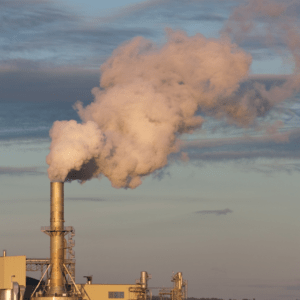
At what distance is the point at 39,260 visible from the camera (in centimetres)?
7231

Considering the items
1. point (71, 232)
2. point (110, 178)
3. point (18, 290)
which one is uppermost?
point (110, 178)

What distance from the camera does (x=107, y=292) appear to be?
7394cm

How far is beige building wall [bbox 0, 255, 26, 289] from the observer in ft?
228

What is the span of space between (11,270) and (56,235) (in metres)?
5.27

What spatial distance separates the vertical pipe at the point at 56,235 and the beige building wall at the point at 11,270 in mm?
2668

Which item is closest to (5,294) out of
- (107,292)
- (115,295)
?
(107,292)

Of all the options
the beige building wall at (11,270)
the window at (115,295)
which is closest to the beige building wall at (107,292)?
the window at (115,295)

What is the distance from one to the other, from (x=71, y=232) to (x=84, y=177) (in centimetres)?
535

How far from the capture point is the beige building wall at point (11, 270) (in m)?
69.6

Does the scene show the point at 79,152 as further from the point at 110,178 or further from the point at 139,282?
the point at 139,282

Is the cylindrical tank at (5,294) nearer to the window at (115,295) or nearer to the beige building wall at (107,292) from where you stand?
the beige building wall at (107,292)

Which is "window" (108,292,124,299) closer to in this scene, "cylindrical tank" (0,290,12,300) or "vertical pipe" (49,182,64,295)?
"vertical pipe" (49,182,64,295)

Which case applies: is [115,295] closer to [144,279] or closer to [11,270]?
[144,279]

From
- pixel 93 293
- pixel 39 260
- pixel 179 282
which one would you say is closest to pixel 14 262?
pixel 39 260
